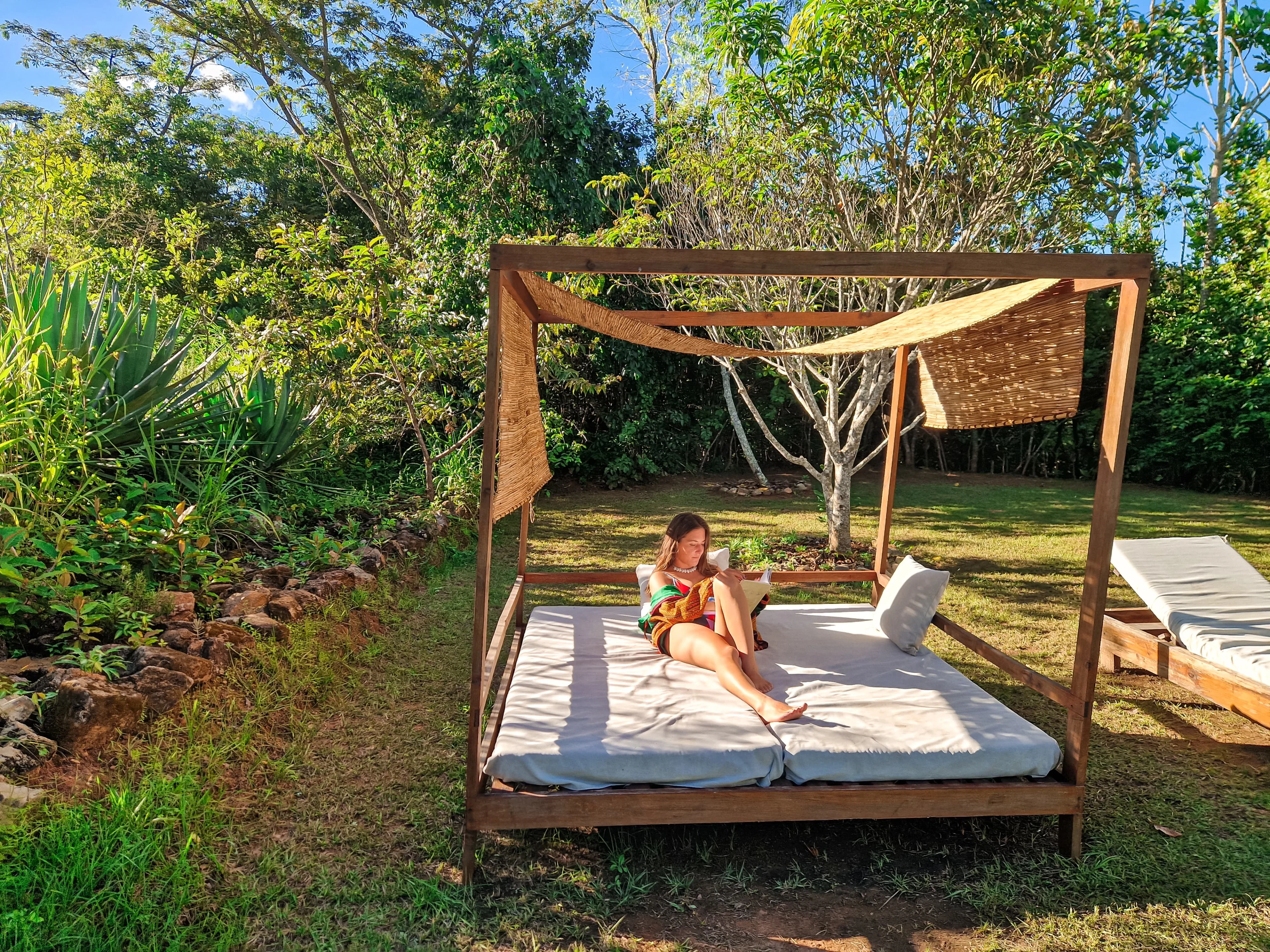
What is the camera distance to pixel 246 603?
3455 millimetres

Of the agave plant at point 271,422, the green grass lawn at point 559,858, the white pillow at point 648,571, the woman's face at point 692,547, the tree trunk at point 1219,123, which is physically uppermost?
the tree trunk at point 1219,123

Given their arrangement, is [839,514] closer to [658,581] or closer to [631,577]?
[631,577]

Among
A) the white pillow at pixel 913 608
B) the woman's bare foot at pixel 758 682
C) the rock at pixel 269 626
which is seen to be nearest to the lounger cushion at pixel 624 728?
the woman's bare foot at pixel 758 682

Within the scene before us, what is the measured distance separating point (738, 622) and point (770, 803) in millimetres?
763

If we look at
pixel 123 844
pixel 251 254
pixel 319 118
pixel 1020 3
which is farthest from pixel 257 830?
pixel 251 254

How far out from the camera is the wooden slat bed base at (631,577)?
3961mm

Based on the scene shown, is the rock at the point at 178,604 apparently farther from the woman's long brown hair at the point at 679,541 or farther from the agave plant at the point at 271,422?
the woman's long brown hair at the point at 679,541

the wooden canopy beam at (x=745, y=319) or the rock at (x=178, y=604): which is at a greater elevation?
the wooden canopy beam at (x=745, y=319)

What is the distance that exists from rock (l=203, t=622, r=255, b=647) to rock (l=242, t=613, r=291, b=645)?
108 mm

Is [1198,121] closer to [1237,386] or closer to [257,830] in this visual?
[1237,386]

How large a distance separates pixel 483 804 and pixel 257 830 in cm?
80

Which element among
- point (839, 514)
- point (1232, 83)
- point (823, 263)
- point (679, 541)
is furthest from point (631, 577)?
point (1232, 83)

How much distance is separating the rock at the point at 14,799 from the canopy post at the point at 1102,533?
302cm

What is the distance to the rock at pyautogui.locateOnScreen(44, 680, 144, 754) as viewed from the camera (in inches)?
89.4
